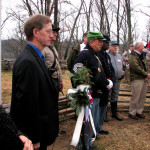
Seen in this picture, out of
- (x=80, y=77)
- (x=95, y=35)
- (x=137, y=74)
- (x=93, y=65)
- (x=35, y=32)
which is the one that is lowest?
(x=137, y=74)

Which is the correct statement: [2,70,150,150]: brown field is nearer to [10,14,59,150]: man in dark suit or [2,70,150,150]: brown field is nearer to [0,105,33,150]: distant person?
[10,14,59,150]: man in dark suit

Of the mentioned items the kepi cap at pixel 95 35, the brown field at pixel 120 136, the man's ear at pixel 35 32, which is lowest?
the brown field at pixel 120 136

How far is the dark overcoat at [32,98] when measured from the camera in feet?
4.77

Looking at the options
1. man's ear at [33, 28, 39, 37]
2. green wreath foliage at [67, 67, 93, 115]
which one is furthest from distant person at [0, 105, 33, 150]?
green wreath foliage at [67, 67, 93, 115]

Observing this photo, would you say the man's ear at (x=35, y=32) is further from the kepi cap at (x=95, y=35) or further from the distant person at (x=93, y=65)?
the kepi cap at (x=95, y=35)

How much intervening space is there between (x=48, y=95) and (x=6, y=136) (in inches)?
23.6

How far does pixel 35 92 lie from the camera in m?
1.47

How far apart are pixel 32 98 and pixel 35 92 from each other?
56 mm

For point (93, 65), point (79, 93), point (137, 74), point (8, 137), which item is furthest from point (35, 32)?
point (137, 74)

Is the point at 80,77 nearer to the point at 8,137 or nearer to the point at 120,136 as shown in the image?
the point at 8,137

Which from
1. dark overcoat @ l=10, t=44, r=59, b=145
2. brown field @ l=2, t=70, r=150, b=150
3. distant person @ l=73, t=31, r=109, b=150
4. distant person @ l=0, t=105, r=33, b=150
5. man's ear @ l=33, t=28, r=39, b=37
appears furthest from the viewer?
brown field @ l=2, t=70, r=150, b=150

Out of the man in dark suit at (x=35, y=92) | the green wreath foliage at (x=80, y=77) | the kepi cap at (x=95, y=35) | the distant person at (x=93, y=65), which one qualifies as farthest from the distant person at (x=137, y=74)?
the man in dark suit at (x=35, y=92)

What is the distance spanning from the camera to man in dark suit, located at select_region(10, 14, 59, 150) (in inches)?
57.4

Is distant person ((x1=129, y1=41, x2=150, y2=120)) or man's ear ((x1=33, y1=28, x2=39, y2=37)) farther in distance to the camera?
distant person ((x1=129, y1=41, x2=150, y2=120))
